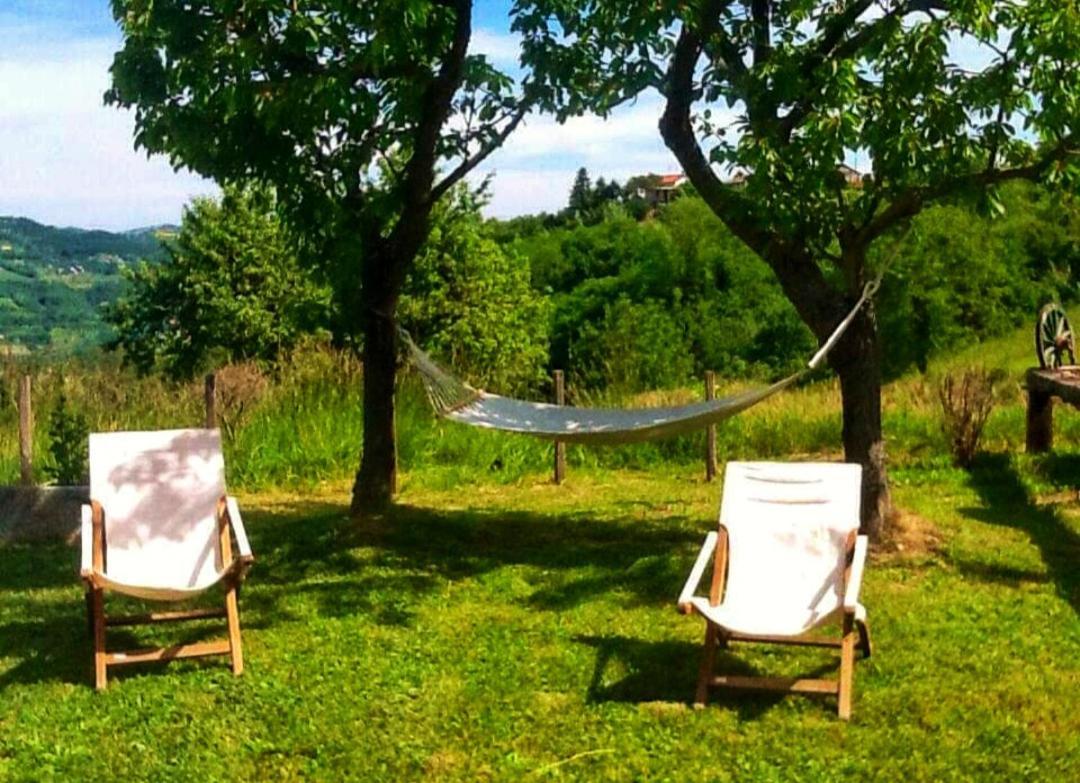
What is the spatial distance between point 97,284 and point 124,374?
26.2 meters

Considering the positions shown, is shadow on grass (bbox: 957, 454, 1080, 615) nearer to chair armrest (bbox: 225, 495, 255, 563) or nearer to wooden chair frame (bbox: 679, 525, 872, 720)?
wooden chair frame (bbox: 679, 525, 872, 720)

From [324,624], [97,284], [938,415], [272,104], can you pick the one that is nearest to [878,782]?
[324,624]

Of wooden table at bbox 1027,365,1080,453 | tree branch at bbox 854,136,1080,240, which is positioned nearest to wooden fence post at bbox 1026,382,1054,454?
wooden table at bbox 1027,365,1080,453

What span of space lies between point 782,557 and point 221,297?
20.5 metres

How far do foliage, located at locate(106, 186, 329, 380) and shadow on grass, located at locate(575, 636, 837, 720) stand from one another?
683 inches

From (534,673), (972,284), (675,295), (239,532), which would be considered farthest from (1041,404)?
(675,295)

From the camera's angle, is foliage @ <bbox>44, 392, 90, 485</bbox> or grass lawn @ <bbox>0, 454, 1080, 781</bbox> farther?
foliage @ <bbox>44, 392, 90, 485</bbox>

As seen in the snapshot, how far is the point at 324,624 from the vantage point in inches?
203

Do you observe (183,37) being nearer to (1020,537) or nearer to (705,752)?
(705,752)

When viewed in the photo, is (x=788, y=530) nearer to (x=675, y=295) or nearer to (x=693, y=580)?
(x=693, y=580)

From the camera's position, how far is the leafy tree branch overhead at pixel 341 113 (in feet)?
18.4

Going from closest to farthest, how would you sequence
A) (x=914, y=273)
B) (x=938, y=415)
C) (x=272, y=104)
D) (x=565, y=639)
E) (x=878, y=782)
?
(x=878, y=782)
(x=565, y=639)
(x=272, y=104)
(x=938, y=415)
(x=914, y=273)

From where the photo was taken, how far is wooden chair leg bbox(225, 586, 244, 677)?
4508 millimetres

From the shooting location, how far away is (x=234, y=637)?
453 centimetres
